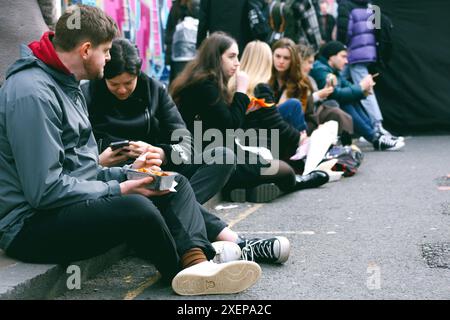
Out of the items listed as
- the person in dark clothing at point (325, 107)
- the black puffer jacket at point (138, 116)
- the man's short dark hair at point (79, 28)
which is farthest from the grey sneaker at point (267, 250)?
the person in dark clothing at point (325, 107)

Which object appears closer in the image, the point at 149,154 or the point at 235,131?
the point at 149,154

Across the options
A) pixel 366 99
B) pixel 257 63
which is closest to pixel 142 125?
pixel 257 63

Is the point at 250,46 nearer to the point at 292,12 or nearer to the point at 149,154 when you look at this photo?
the point at 292,12

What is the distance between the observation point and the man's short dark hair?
3979 millimetres

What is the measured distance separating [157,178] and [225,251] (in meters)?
0.64

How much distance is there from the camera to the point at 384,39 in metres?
11.6

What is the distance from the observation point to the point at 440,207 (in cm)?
652

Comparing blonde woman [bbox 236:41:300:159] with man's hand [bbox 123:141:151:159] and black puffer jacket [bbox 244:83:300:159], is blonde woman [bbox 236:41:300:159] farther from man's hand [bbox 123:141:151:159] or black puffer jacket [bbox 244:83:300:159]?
man's hand [bbox 123:141:151:159]

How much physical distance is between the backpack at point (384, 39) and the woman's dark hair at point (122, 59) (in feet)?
23.0

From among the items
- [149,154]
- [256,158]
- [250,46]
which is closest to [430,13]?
[250,46]

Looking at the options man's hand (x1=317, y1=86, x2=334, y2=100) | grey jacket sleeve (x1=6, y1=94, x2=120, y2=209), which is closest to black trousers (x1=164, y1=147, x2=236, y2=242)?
grey jacket sleeve (x1=6, y1=94, x2=120, y2=209)

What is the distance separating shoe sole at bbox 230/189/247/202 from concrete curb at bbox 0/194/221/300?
2.76 metres

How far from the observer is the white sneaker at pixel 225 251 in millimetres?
4540

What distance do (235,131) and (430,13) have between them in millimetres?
6605
